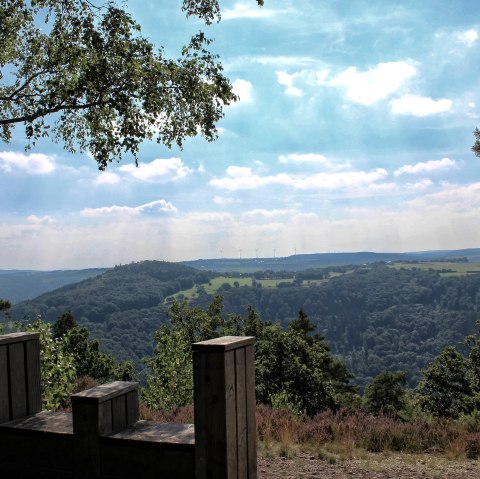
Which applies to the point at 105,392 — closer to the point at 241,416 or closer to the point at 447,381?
the point at 241,416

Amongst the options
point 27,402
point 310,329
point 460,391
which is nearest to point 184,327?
point 310,329

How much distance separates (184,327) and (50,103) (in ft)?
141

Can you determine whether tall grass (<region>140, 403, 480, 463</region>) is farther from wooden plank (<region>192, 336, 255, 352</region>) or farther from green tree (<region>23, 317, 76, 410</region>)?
wooden plank (<region>192, 336, 255, 352</region>)

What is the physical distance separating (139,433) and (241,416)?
2.50 ft

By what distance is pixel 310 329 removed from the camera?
55906 mm

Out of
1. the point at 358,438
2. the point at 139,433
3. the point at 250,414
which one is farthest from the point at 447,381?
the point at 139,433

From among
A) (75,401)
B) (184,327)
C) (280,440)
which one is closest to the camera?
(75,401)

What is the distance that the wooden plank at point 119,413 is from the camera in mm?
3904

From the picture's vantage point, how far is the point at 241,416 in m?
3.66

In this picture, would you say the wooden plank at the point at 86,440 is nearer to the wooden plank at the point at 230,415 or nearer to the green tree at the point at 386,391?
the wooden plank at the point at 230,415

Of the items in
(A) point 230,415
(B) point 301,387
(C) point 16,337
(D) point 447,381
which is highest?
(C) point 16,337

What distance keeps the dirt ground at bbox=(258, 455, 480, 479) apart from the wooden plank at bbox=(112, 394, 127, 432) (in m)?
3.72

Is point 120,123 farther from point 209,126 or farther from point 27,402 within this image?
point 27,402

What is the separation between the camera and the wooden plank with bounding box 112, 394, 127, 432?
3.90 meters
